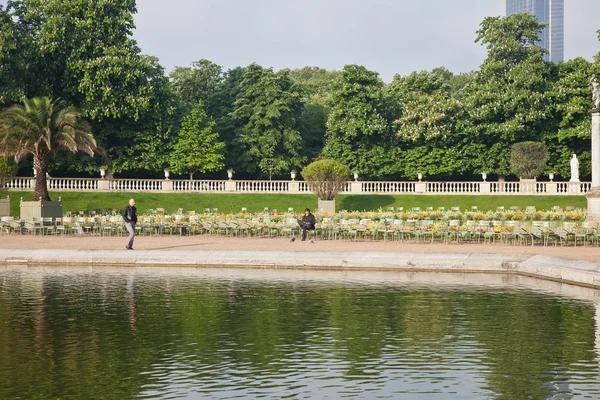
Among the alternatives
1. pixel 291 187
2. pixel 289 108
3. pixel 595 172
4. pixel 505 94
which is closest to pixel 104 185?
pixel 291 187

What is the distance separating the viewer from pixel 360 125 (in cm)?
6406

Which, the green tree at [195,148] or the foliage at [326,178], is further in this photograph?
the green tree at [195,148]

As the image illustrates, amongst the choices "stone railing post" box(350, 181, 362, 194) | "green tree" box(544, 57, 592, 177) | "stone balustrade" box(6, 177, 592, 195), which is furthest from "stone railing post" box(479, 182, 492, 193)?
"stone railing post" box(350, 181, 362, 194)

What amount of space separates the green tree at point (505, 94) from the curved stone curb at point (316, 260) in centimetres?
3981

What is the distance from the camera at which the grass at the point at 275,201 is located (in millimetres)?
55562

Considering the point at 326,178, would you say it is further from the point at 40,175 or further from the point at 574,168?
the point at 574,168

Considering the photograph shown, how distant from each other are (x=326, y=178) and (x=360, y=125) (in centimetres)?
1470

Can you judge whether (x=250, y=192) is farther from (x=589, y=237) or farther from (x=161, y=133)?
(x=589, y=237)

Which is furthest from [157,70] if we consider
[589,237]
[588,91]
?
[589,237]

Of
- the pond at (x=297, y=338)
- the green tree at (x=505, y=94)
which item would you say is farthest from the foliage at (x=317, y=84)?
the pond at (x=297, y=338)

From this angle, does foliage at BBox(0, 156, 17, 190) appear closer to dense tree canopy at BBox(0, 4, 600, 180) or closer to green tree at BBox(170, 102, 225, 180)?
dense tree canopy at BBox(0, 4, 600, 180)

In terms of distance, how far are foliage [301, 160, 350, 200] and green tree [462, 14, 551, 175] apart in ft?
55.4

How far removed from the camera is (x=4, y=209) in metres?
47.8

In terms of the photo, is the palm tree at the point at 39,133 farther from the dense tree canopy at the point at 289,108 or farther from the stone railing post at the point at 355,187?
the stone railing post at the point at 355,187
